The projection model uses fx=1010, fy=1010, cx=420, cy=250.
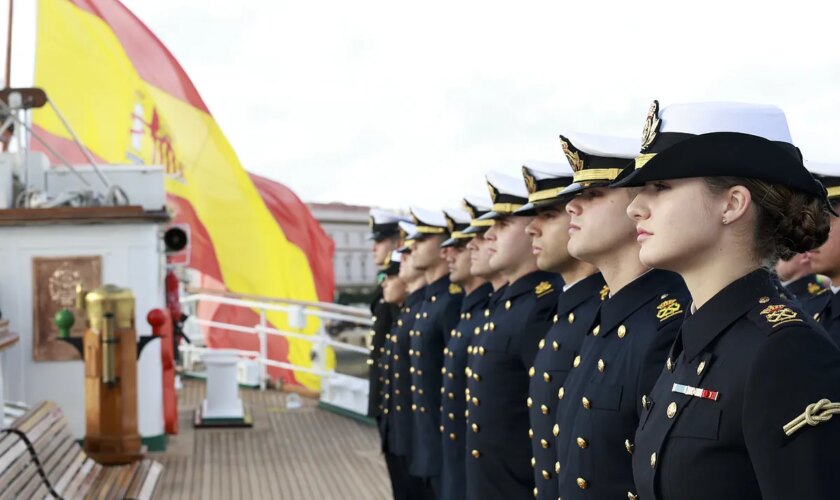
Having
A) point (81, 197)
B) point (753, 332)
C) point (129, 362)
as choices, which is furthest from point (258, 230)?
point (753, 332)

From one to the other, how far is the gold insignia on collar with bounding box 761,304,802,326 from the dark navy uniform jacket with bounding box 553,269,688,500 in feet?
2.18

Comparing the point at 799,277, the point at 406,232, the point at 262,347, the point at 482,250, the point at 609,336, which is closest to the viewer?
the point at 609,336

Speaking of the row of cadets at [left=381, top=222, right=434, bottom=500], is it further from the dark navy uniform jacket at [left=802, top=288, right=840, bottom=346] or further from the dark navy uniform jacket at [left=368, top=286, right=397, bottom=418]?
the dark navy uniform jacket at [left=802, top=288, right=840, bottom=346]

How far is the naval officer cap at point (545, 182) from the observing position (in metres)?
3.31

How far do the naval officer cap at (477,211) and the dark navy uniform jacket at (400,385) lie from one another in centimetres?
123

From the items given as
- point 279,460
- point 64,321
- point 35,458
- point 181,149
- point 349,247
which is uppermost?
point 181,149

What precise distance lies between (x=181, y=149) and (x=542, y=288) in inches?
428

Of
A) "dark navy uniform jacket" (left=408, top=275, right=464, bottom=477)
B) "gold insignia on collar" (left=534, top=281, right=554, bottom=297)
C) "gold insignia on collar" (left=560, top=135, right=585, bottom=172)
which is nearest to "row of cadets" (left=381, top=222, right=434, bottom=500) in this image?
"dark navy uniform jacket" (left=408, top=275, right=464, bottom=477)

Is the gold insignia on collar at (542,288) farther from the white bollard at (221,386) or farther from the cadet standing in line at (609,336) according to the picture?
the white bollard at (221,386)

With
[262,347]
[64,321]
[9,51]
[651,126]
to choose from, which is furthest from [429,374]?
[9,51]

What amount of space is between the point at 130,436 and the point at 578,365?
195 inches

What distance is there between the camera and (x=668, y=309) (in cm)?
244

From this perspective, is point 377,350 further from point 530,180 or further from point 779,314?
point 779,314

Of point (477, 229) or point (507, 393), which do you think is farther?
point (477, 229)
